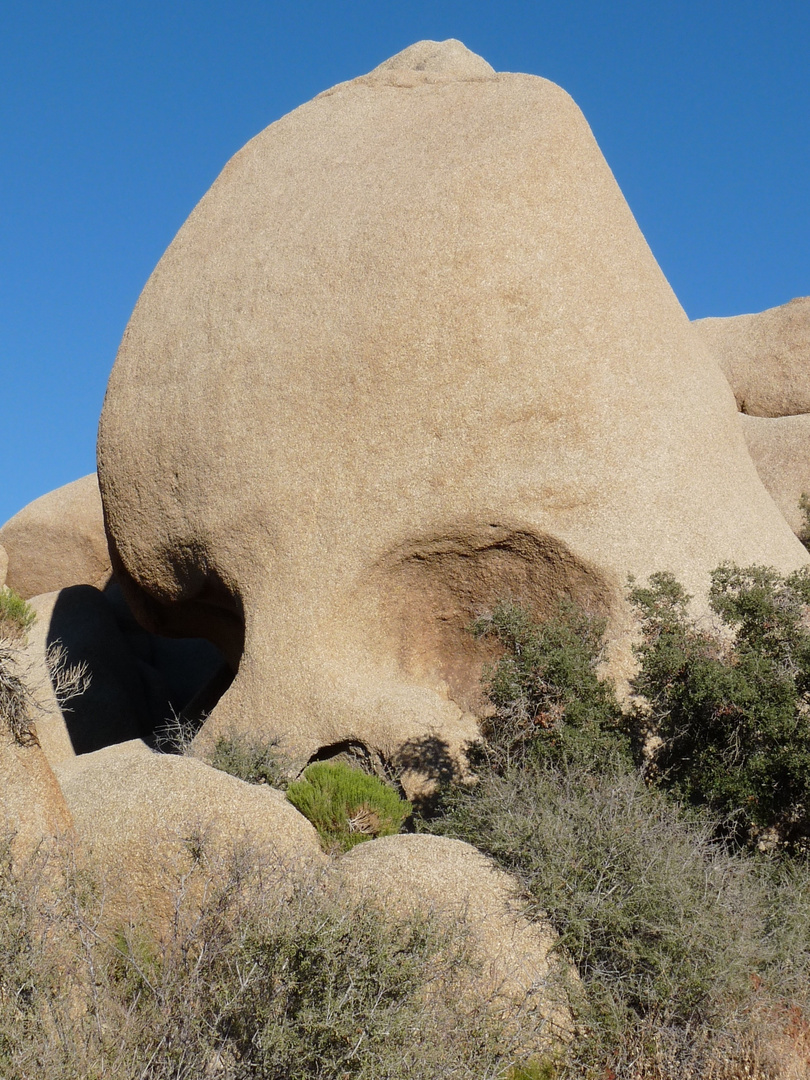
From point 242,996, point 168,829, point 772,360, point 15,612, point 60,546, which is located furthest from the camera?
point 60,546

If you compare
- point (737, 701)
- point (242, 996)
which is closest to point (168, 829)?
point (242, 996)

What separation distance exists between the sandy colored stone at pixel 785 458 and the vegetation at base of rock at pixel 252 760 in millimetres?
7228

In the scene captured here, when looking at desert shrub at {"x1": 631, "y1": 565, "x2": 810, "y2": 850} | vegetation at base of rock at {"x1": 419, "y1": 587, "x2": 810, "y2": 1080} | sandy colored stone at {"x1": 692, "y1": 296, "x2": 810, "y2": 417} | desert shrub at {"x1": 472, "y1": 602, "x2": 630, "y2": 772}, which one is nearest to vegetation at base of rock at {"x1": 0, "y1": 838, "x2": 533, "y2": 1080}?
vegetation at base of rock at {"x1": 419, "y1": 587, "x2": 810, "y2": 1080}

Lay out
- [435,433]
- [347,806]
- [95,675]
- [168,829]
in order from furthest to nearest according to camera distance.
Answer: [95,675], [435,433], [347,806], [168,829]

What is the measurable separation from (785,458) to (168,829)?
10.1 m

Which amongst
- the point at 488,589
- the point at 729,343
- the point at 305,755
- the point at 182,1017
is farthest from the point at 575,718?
the point at 729,343

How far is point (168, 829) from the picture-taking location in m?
5.47

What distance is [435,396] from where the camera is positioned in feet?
27.6

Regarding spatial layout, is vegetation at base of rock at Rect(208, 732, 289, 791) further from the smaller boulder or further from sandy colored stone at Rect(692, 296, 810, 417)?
sandy colored stone at Rect(692, 296, 810, 417)

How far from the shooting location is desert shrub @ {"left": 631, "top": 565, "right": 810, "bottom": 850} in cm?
610

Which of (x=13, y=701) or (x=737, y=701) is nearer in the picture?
(x=13, y=701)

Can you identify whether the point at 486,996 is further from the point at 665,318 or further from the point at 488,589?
the point at 665,318

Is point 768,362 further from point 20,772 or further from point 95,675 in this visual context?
point 20,772

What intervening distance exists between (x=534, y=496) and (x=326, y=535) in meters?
1.80
